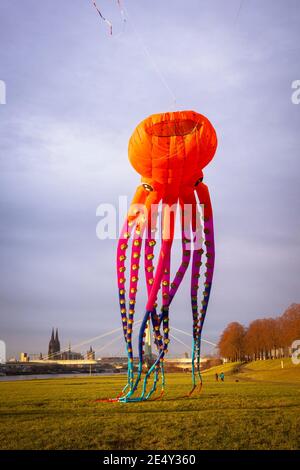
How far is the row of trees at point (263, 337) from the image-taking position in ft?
205

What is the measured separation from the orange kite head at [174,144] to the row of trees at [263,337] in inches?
1946

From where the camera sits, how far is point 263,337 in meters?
78.9

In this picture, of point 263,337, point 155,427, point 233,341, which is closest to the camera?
point 155,427

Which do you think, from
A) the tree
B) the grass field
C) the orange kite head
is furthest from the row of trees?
the orange kite head

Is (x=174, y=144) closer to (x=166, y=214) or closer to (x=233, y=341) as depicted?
(x=166, y=214)

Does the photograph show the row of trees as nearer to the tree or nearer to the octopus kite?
the tree

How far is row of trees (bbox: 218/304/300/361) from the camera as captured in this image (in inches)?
2461

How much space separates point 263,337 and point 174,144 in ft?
231

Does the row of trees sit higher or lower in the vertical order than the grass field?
lower

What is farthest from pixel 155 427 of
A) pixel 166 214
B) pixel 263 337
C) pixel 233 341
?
pixel 233 341

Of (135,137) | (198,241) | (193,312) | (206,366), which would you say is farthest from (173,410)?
(206,366)
